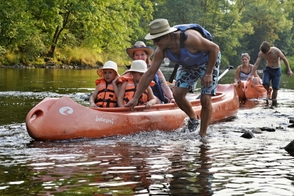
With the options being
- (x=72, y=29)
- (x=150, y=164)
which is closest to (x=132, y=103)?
(x=150, y=164)

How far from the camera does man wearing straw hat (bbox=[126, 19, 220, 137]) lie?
18.6ft

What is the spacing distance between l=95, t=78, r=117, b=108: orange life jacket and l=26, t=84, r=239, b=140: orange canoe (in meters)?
0.46

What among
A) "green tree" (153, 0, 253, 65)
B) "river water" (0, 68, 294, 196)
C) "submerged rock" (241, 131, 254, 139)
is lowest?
"river water" (0, 68, 294, 196)

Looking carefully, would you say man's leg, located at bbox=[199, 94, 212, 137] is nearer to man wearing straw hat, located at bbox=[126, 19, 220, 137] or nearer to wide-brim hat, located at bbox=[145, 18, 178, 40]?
man wearing straw hat, located at bbox=[126, 19, 220, 137]

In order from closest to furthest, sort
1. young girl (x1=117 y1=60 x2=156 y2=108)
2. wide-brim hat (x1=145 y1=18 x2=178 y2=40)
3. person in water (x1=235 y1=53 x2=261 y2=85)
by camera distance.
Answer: wide-brim hat (x1=145 y1=18 x2=178 y2=40)
young girl (x1=117 y1=60 x2=156 y2=108)
person in water (x1=235 y1=53 x2=261 y2=85)

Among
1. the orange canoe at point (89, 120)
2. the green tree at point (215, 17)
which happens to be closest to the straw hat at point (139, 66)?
the orange canoe at point (89, 120)

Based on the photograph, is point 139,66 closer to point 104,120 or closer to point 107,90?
point 107,90

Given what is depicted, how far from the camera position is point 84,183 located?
12.4ft

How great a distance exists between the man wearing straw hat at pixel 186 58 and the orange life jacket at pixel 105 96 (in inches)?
23.4

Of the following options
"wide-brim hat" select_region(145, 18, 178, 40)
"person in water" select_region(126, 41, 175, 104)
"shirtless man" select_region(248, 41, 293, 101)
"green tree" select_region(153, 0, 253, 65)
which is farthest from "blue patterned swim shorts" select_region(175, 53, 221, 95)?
"green tree" select_region(153, 0, 253, 65)

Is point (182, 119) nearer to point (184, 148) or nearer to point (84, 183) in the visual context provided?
point (184, 148)

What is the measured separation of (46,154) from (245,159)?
1.89 metres

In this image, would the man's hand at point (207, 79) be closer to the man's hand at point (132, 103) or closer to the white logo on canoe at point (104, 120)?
the man's hand at point (132, 103)

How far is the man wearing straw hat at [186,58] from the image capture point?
567 centimetres
